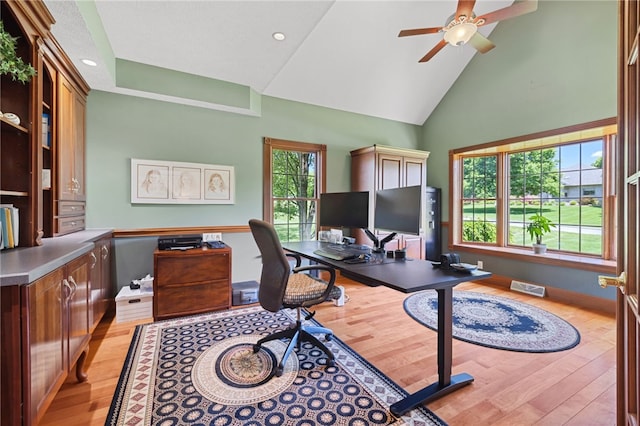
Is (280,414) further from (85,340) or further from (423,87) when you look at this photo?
(423,87)

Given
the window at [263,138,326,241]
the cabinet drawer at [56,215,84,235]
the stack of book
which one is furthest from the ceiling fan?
the cabinet drawer at [56,215,84,235]

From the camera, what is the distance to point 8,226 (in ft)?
5.49

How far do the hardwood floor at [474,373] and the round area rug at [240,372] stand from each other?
546mm

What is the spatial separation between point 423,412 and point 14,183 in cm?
293

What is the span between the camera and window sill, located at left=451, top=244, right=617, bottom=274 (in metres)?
3.21

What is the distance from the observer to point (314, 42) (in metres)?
3.38

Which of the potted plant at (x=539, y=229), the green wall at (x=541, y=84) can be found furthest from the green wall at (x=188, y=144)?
the potted plant at (x=539, y=229)

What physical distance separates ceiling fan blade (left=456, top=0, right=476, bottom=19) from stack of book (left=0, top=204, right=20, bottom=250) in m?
3.68

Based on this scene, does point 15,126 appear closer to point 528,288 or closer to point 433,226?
point 433,226

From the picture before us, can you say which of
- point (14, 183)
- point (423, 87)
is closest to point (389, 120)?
point (423, 87)

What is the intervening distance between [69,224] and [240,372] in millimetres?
2110

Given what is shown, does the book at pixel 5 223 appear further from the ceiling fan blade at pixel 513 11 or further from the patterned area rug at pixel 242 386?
the ceiling fan blade at pixel 513 11

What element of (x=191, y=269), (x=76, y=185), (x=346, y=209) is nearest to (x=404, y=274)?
(x=346, y=209)

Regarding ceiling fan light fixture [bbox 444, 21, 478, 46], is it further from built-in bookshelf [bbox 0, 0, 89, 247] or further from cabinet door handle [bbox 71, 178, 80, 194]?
cabinet door handle [bbox 71, 178, 80, 194]
